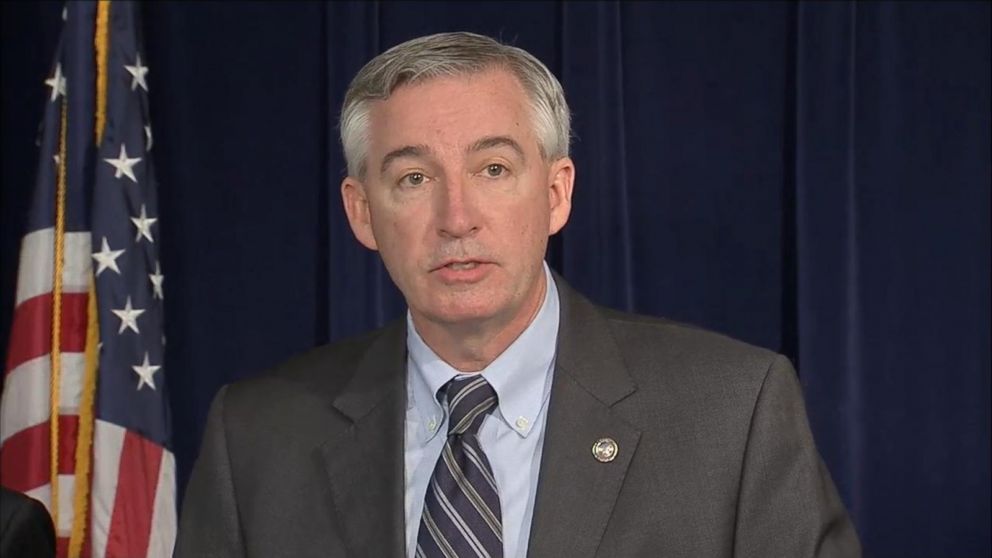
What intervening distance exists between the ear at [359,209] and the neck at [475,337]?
168 millimetres

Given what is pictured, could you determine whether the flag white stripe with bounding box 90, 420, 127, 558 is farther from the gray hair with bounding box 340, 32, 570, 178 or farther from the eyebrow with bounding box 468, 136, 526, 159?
the eyebrow with bounding box 468, 136, 526, 159

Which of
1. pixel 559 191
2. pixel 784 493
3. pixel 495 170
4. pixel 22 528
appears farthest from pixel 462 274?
pixel 22 528

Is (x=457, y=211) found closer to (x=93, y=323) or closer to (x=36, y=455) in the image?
(x=93, y=323)

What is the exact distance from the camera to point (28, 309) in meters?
3.52

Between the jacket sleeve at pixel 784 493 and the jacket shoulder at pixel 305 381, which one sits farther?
the jacket shoulder at pixel 305 381

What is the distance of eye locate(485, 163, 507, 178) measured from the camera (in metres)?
2.00

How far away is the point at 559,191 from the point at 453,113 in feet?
0.83

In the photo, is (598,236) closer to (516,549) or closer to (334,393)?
(334,393)

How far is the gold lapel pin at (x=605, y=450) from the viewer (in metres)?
1.99

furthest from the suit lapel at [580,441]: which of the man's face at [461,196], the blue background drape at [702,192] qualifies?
the blue background drape at [702,192]

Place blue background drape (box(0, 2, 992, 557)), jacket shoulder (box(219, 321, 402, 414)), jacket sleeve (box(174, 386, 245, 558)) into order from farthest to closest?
blue background drape (box(0, 2, 992, 557)), jacket shoulder (box(219, 321, 402, 414)), jacket sleeve (box(174, 386, 245, 558))

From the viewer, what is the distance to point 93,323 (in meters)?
3.49

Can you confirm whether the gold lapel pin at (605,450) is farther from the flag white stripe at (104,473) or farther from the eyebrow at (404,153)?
the flag white stripe at (104,473)

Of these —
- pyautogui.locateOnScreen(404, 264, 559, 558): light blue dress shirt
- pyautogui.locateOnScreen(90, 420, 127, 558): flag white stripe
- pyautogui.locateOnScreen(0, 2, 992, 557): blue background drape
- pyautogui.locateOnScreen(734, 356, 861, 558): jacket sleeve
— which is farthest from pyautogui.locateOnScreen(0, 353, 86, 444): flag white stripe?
pyautogui.locateOnScreen(734, 356, 861, 558): jacket sleeve
